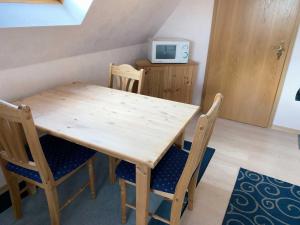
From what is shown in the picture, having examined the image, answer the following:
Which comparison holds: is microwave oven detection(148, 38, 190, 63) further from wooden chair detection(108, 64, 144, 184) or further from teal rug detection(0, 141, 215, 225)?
teal rug detection(0, 141, 215, 225)

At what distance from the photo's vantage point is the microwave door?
2.84 metres

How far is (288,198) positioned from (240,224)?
22.6 inches

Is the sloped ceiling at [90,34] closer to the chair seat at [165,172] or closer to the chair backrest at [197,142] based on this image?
the chair seat at [165,172]

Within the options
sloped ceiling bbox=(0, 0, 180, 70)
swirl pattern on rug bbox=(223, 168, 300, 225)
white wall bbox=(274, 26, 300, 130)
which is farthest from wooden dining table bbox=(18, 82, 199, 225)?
white wall bbox=(274, 26, 300, 130)

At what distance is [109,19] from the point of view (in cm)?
210

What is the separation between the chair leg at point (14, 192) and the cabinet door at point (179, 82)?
1986 millimetres

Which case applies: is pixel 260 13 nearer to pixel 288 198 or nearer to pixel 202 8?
pixel 202 8

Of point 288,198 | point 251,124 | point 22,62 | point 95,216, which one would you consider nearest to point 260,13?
point 251,124

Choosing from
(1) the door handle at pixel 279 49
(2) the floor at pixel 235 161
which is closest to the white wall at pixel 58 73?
(2) the floor at pixel 235 161

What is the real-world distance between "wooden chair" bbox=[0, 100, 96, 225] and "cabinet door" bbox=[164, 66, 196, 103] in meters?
1.63

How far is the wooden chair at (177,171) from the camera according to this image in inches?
44.1

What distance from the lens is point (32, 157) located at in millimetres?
1357

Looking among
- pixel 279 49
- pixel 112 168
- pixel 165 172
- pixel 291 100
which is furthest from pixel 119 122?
pixel 291 100

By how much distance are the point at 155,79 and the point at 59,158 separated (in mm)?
1710
